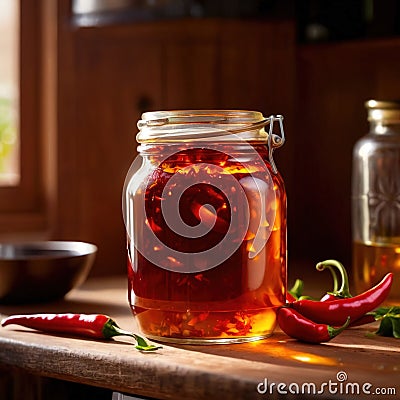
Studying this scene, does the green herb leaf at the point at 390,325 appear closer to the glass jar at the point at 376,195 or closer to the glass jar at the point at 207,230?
the glass jar at the point at 207,230

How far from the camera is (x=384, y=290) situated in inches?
51.9

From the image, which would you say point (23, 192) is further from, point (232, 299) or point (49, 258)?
point (232, 299)

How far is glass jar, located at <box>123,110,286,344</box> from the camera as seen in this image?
3.89 ft

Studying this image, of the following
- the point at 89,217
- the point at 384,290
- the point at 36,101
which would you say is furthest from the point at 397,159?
the point at 36,101

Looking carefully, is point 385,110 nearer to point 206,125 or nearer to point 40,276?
point 206,125

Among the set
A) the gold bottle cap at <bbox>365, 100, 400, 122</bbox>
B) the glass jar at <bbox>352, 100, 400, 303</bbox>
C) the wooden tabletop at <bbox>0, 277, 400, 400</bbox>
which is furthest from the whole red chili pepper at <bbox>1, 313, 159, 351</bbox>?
the gold bottle cap at <bbox>365, 100, 400, 122</bbox>

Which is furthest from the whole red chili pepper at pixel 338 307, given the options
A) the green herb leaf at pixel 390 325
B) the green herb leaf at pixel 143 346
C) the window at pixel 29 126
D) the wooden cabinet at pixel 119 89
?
the window at pixel 29 126

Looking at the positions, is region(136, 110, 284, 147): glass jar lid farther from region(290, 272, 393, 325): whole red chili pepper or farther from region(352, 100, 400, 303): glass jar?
region(352, 100, 400, 303): glass jar

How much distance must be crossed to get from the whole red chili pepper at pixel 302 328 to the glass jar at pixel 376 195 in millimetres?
371

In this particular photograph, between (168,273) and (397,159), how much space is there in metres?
0.66

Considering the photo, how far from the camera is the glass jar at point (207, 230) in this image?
3.89 ft

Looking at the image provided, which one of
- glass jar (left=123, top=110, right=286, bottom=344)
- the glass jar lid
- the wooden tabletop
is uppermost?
the glass jar lid

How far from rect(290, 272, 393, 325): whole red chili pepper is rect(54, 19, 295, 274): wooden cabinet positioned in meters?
0.92

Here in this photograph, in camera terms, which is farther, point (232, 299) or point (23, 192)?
point (23, 192)
